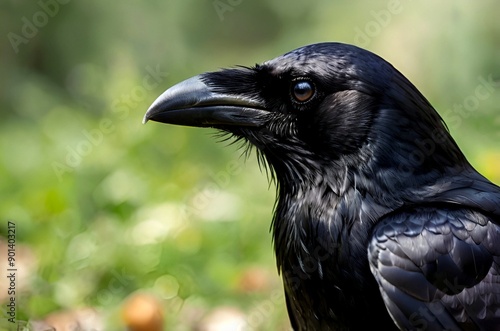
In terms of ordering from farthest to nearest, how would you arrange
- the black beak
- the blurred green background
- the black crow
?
the blurred green background < the black beak < the black crow

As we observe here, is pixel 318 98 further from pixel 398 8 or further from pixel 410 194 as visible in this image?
pixel 398 8

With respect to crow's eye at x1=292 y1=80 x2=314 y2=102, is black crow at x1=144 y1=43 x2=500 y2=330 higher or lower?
lower

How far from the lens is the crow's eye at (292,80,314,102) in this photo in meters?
3.91

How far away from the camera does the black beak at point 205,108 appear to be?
4047 mm

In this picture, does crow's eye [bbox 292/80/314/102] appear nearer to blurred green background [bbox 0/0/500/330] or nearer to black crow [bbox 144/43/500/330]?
black crow [bbox 144/43/500/330]

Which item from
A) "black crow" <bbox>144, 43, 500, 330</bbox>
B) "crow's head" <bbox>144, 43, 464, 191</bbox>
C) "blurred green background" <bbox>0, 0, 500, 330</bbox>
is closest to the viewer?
"black crow" <bbox>144, 43, 500, 330</bbox>

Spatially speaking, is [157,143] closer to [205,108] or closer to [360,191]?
[205,108]

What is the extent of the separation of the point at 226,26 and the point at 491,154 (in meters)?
3.95

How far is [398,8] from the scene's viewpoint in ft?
27.5

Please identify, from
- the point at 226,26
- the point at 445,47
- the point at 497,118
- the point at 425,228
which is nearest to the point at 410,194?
the point at 425,228

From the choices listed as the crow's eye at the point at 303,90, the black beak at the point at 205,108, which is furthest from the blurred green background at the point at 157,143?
the crow's eye at the point at 303,90

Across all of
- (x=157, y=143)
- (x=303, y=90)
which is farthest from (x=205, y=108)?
(x=157, y=143)

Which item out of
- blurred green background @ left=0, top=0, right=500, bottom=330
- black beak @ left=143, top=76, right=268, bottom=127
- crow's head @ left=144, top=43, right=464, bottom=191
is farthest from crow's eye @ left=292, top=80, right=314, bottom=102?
blurred green background @ left=0, top=0, right=500, bottom=330

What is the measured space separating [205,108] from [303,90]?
1.47ft
